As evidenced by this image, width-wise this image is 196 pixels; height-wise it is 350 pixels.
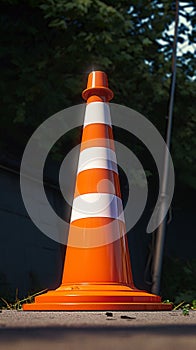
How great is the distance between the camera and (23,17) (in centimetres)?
700

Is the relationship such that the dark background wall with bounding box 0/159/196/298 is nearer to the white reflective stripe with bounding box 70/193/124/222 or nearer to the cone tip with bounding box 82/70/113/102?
the white reflective stripe with bounding box 70/193/124/222

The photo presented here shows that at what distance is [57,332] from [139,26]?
801 centimetres

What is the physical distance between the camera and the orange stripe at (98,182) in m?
3.32

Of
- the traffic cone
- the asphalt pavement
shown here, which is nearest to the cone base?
the traffic cone

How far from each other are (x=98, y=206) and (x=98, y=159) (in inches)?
12.9

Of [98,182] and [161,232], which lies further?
[161,232]

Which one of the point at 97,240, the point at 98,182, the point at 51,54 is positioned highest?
the point at 51,54

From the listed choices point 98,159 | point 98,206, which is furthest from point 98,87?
point 98,206

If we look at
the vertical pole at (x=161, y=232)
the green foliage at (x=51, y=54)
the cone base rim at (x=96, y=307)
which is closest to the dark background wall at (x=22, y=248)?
the green foliage at (x=51, y=54)

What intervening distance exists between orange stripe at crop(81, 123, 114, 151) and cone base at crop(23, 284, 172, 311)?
96cm

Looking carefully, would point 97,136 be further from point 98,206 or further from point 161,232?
point 161,232

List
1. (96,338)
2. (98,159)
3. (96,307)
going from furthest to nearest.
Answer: (98,159) → (96,307) → (96,338)

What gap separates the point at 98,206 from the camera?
3254 millimetres

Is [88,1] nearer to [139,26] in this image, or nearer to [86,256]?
[139,26]
